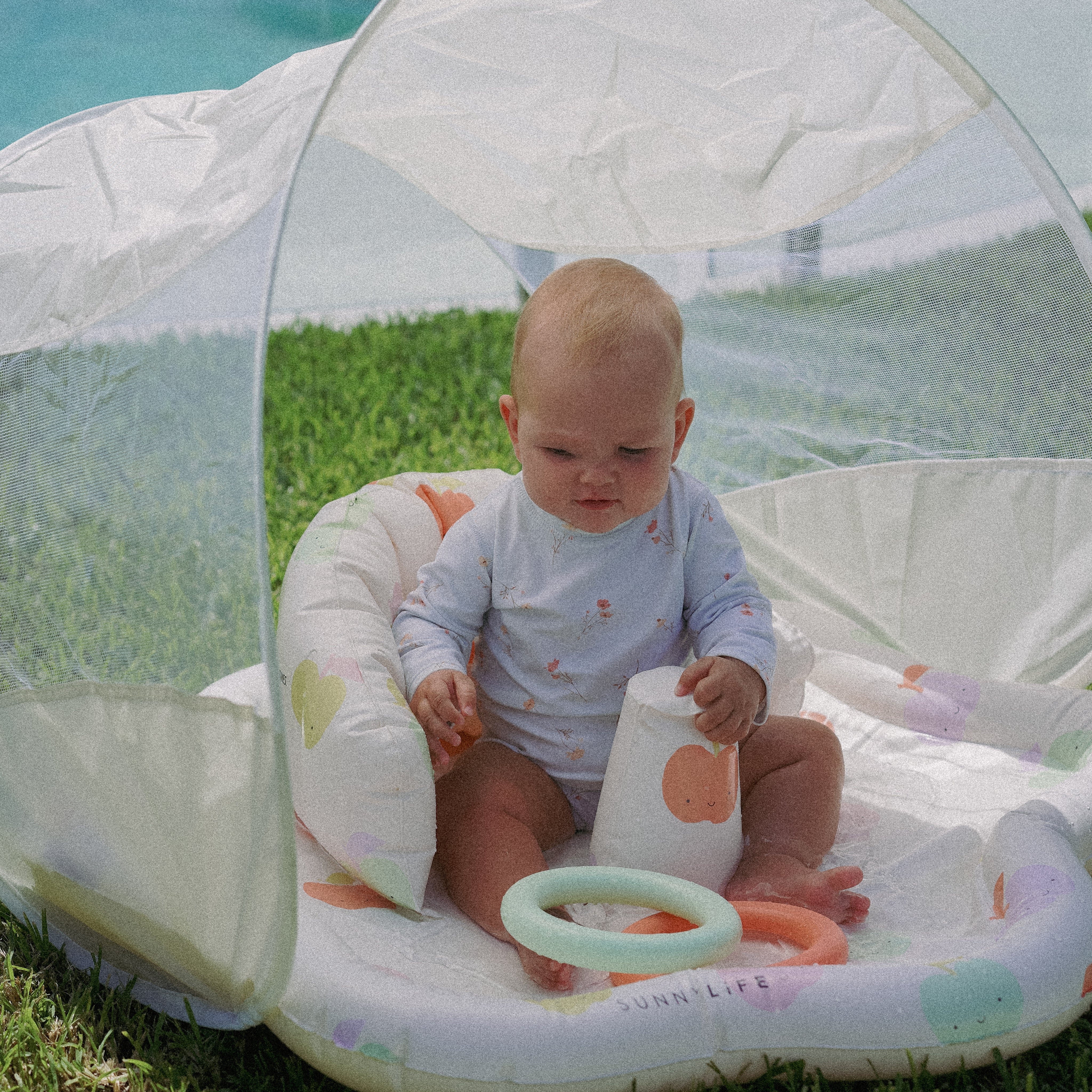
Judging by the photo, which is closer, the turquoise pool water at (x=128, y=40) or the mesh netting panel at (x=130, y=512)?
the mesh netting panel at (x=130, y=512)

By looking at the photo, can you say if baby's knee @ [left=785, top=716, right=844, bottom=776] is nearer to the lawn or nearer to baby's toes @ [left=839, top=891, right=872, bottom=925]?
baby's toes @ [left=839, top=891, right=872, bottom=925]

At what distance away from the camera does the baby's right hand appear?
1.67 meters

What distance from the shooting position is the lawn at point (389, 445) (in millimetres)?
1408

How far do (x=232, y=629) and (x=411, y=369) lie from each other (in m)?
3.56

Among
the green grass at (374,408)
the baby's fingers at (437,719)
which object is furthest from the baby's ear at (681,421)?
the green grass at (374,408)

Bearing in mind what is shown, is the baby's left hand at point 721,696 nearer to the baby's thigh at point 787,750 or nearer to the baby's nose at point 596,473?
the baby's thigh at point 787,750

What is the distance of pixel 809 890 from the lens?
5.33ft

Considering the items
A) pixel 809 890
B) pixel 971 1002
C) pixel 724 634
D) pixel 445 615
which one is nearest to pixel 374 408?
pixel 445 615

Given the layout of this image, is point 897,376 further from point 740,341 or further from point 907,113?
point 907,113

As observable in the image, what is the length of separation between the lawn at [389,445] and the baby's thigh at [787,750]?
0.48 metres

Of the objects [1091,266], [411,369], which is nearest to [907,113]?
[1091,266]

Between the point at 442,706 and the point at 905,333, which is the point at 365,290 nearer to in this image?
the point at 905,333

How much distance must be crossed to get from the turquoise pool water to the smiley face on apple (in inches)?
108

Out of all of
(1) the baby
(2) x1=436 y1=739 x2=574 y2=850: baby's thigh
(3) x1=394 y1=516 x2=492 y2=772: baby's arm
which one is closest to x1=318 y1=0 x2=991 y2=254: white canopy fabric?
(1) the baby
